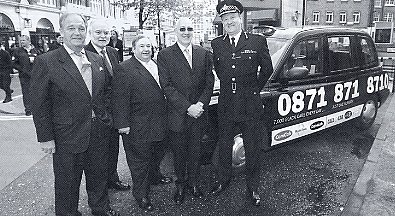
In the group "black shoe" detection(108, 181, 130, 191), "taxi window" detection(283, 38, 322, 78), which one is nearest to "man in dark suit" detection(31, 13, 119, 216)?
"black shoe" detection(108, 181, 130, 191)

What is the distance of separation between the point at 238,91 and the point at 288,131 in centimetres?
121

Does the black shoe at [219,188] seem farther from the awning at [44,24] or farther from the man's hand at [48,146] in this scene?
the awning at [44,24]

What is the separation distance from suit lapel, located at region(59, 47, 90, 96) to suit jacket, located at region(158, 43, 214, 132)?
2.58 feet

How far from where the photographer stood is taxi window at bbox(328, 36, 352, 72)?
14.8ft

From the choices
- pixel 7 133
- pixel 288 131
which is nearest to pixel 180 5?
pixel 7 133

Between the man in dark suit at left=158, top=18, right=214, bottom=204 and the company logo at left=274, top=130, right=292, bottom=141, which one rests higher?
the man in dark suit at left=158, top=18, right=214, bottom=204

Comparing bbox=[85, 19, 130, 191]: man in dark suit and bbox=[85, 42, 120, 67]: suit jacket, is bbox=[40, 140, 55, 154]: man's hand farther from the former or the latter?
bbox=[85, 42, 120, 67]: suit jacket

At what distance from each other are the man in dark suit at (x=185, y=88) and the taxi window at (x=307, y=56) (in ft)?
4.43

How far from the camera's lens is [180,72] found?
3178 mm

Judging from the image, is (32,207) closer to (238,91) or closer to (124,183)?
(124,183)

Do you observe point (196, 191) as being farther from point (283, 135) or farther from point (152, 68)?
point (152, 68)

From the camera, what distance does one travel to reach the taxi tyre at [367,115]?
18.1 ft

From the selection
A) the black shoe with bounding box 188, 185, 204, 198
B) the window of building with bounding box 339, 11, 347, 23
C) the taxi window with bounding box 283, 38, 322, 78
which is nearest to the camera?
the black shoe with bounding box 188, 185, 204, 198

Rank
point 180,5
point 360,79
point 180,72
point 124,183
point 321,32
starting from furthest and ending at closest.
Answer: point 180,5 < point 360,79 < point 321,32 < point 124,183 < point 180,72
